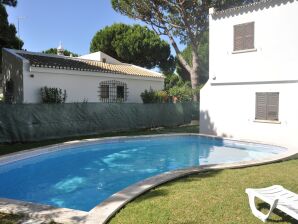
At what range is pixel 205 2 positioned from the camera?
25.8m

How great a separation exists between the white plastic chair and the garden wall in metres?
12.8

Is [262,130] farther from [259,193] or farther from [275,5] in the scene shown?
[259,193]

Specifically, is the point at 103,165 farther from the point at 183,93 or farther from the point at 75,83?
the point at 183,93

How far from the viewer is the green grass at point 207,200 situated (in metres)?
5.87

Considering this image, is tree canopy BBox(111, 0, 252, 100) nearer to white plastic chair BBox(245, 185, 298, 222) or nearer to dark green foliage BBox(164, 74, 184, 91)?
dark green foliage BBox(164, 74, 184, 91)

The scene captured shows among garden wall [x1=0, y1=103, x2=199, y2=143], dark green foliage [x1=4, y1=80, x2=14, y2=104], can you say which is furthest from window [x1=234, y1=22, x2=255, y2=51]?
dark green foliage [x1=4, y1=80, x2=14, y2=104]

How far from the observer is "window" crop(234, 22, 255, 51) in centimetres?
1545

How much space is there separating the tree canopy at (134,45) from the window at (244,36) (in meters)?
24.6

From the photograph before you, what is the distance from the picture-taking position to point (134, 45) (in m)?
39.5

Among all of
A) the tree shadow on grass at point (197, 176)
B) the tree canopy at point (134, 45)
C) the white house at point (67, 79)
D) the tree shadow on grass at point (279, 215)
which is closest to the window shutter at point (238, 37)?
the tree shadow on grass at point (197, 176)

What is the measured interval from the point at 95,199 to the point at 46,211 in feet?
8.80

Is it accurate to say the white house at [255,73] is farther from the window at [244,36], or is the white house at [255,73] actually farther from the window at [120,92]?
the window at [120,92]

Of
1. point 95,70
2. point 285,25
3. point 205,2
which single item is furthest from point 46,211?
point 205,2

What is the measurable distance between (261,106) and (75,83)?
12987 millimetres
